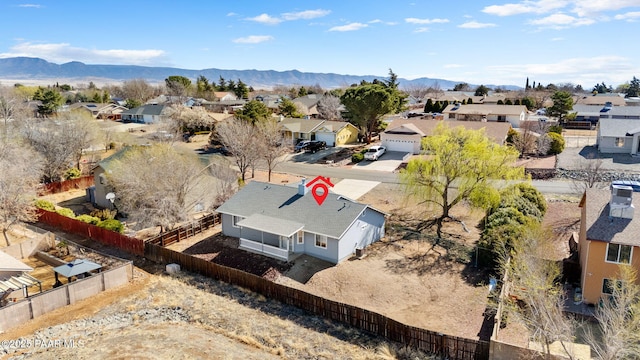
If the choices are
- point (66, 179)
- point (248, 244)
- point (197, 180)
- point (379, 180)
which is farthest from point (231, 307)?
point (66, 179)

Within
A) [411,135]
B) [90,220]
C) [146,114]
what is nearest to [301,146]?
[411,135]

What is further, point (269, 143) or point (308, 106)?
point (308, 106)

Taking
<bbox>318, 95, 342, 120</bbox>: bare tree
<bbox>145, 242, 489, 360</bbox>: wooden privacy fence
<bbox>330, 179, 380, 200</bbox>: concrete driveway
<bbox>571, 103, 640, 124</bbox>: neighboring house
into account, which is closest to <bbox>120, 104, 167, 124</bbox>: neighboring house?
<bbox>318, 95, 342, 120</bbox>: bare tree

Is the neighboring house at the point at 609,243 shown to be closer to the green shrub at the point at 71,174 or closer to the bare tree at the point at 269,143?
the bare tree at the point at 269,143

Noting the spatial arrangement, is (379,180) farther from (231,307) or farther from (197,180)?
(231,307)

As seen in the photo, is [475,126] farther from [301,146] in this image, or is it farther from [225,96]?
[225,96]

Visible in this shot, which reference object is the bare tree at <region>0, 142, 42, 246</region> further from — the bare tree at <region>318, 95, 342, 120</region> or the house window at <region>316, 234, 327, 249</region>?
the bare tree at <region>318, 95, 342, 120</region>
